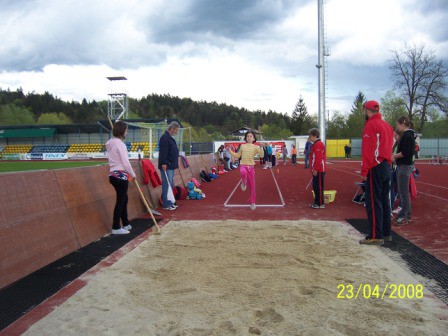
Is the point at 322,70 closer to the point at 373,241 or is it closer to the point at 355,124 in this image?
the point at 373,241

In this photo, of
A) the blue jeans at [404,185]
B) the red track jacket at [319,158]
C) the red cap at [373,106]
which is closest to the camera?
Answer: the red cap at [373,106]

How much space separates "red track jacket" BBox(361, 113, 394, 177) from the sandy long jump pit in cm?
128

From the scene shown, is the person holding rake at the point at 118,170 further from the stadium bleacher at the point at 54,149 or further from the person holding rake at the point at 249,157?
the stadium bleacher at the point at 54,149

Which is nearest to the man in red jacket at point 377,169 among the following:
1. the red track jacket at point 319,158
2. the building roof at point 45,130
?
the red track jacket at point 319,158

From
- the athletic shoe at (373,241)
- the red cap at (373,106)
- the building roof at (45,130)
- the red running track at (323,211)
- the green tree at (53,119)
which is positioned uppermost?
the green tree at (53,119)

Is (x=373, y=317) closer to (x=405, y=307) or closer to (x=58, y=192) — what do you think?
(x=405, y=307)

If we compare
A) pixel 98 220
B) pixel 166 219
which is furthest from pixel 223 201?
pixel 98 220

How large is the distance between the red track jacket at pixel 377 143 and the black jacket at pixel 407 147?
1416 mm

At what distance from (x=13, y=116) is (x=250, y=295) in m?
95.8

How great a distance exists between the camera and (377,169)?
18.1 ft

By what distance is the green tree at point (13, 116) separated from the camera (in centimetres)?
8319

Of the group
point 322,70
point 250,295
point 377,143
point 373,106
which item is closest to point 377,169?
point 377,143

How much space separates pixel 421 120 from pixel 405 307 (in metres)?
55.6

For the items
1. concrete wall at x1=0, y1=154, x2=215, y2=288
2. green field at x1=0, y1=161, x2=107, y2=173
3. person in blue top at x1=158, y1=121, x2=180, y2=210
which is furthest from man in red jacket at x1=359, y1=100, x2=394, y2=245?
green field at x1=0, y1=161, x2=107, y2=173
